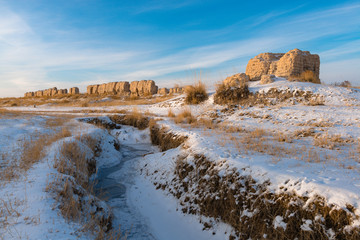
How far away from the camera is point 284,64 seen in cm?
1397

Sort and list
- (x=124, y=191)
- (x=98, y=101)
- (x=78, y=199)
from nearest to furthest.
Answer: (x=78, y=199) < (x=124, y=191) < (x=98, y=101)

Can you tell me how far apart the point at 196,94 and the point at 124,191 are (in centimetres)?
988

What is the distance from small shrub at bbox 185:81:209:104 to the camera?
13.9 m

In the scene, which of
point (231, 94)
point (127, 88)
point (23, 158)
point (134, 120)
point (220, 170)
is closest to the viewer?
point (220, 170)

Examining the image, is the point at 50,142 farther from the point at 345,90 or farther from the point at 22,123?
the point at 345,90

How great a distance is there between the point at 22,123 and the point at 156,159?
6177 millimetres

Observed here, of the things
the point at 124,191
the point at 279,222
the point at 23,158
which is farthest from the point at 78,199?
the point at 279,222

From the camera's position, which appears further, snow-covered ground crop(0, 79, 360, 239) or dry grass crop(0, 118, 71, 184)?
dry grass crop(0, 118, 71, 184)

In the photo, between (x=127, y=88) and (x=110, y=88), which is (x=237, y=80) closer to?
(x=127, y=88)

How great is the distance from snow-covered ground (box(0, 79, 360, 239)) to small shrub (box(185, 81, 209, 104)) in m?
5.36

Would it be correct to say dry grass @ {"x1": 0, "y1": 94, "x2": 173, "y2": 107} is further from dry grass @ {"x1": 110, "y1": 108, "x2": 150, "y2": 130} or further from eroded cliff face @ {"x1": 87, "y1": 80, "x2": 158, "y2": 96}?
eroded cliff face @ {"x1": 87, "y1": 80, "x2": 158, "y2": 96}

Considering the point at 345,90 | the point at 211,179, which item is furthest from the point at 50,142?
the point at 345,90

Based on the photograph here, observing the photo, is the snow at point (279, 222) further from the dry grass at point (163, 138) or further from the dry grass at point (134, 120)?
the dry grass at point (134, 120)

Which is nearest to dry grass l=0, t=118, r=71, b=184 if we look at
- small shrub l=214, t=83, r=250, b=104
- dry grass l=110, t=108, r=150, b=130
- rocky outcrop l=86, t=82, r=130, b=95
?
dry grass l=110, t=108, r=150, b=130
